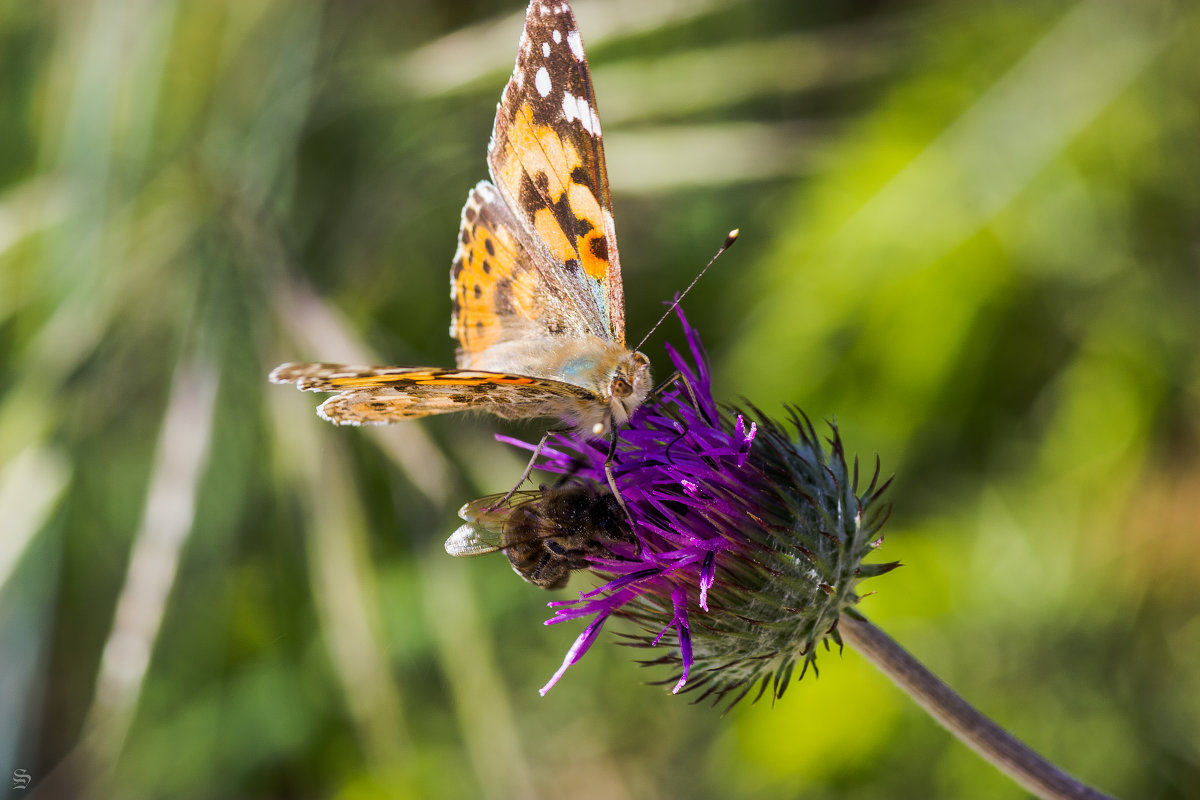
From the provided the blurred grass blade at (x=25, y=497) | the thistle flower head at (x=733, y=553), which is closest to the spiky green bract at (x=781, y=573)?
the thistle flower head at (x=733, y=553)

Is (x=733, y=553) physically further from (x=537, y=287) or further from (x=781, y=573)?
(x=537, y=287)

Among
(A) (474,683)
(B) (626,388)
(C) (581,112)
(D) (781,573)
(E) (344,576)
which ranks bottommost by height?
(A) (474,683)

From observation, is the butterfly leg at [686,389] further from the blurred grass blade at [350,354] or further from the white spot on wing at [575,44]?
the blurred grass blade at [350,354]

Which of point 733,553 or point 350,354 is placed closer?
point 733,553

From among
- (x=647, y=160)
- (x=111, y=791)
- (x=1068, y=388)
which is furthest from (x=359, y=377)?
(x=111, y=791)

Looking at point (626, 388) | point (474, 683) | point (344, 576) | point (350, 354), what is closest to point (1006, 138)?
point (626, 388)

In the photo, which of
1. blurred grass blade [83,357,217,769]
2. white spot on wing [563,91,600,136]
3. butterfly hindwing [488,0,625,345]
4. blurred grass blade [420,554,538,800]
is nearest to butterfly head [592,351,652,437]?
butterfly hindwing [488,0,625,345]
